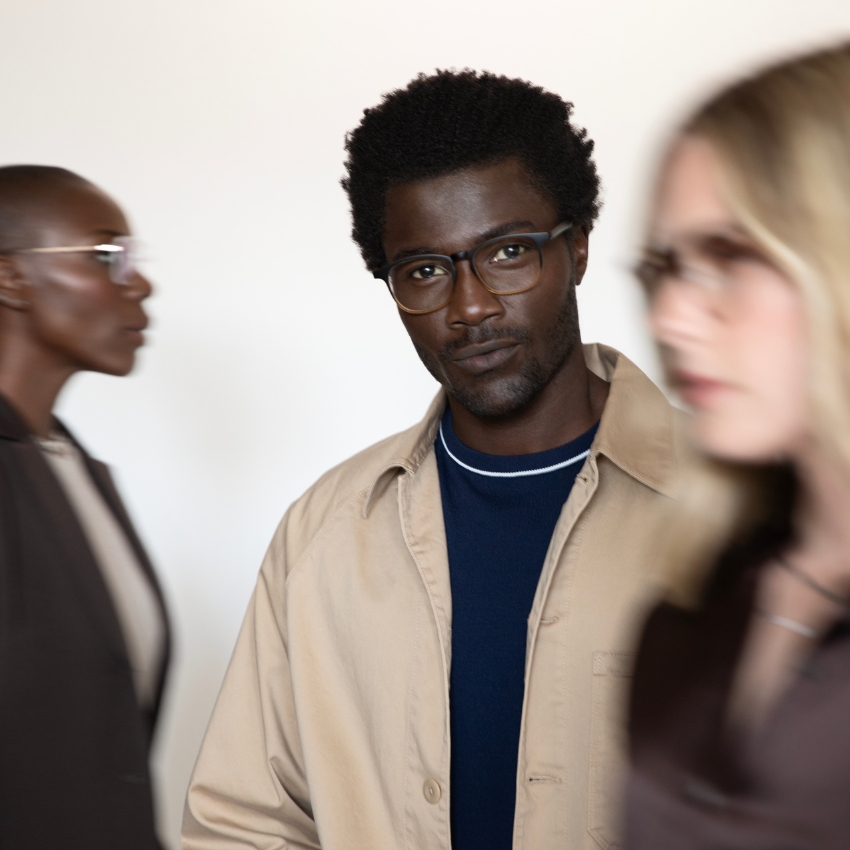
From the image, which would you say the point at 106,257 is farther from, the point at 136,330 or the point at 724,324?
the point at 724,324

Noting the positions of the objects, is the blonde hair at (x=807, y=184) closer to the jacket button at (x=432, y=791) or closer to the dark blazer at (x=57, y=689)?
the jacket button at (x=432, y=791)

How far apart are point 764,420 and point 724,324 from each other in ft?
0.32

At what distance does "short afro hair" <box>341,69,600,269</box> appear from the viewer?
1919 millimetres

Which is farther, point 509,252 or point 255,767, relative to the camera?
point 255,767

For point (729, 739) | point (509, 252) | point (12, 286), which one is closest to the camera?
point (729, 739)

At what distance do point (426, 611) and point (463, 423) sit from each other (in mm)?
369

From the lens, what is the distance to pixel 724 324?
3.17 feet

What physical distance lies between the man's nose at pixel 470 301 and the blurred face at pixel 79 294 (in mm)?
595

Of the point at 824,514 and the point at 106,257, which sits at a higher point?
the point at 106,257

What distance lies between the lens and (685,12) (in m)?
3.13

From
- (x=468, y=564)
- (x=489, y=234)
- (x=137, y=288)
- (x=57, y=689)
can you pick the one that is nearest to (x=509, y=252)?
(x=489, y=234)

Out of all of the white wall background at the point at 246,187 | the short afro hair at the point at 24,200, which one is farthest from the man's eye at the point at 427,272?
the white wall background at the point at 246,187

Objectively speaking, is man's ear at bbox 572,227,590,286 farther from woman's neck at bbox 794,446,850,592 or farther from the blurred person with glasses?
woman's neck at bbox 794,446,850,592

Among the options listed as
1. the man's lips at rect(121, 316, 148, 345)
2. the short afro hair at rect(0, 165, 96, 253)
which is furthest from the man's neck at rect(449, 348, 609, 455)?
the short afro hair at rect(0, 165, 96, 253)
